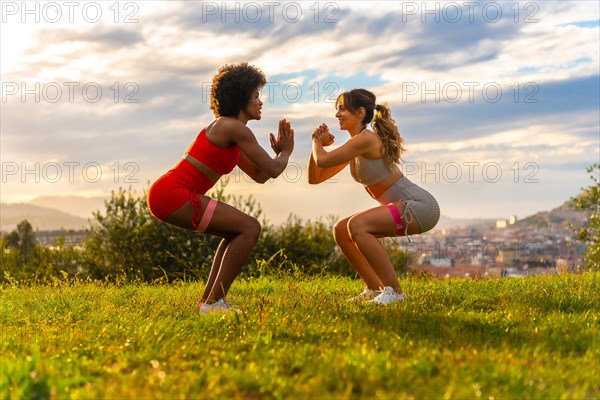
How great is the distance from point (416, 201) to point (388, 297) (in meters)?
1.05

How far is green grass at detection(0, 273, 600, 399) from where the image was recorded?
4035 millimetres

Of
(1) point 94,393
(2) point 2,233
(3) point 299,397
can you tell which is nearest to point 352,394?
(3) point 299,397

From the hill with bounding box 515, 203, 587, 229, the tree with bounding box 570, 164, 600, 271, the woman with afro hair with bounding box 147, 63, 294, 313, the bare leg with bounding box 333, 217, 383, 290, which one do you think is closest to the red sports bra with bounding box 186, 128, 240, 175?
the woman with afro hair with bounding box 147, 63, 294, 313

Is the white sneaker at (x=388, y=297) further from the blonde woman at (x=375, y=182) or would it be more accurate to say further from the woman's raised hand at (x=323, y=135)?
the woman's raised hand at (x=323, y=135)

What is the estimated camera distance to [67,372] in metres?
4.47

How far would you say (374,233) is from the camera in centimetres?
723

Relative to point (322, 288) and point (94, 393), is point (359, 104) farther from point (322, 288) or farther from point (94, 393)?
point (94, 393)

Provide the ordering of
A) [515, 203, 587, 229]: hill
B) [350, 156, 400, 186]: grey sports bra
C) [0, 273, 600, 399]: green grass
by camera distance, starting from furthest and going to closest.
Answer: [515, 203, 587, 229]: hill → [350, 156, 400, 186]: grey sports bra → [0, 273, 600, 399]: green grass

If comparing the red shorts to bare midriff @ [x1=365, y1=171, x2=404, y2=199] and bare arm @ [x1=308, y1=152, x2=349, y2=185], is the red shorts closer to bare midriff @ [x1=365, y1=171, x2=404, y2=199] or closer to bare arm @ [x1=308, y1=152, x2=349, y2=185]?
bare arm @ [x1=308, y1=152, x2=349, y2=185]

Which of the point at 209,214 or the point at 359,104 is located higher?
the point at 359,104

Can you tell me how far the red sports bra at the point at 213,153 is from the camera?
667 cm

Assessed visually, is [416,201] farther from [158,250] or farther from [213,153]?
[158,250]

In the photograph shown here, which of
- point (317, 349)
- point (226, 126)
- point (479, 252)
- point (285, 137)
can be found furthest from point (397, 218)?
point (479, 252)

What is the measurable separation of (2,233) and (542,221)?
25694mm
